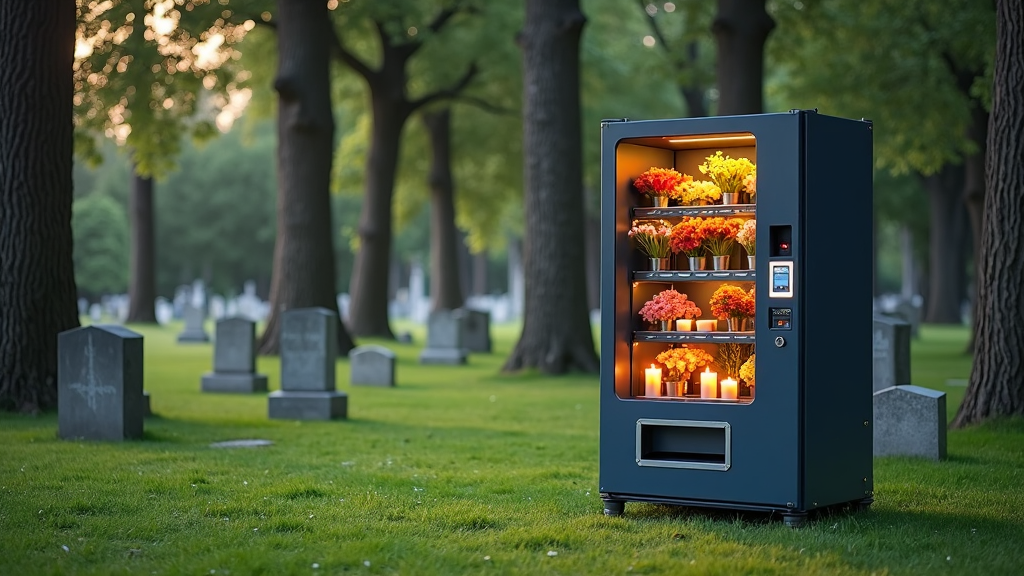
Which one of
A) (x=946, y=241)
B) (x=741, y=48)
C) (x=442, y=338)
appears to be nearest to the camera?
(x=741, y=48)

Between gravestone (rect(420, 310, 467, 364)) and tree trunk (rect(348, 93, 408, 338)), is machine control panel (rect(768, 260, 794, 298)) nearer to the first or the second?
gravestone (rect(420, 310, 467, 364))

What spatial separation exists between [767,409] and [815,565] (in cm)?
151

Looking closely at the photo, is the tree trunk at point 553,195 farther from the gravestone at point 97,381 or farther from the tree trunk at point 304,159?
the gravestone at point 97,381

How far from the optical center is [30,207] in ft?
50.9

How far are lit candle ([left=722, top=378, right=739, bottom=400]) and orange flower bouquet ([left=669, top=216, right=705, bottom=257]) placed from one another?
928 millimetres

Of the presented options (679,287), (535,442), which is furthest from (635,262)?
(535,442)

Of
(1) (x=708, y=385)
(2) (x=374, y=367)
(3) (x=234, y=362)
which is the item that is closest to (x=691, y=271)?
(1) (x=708, y=385)

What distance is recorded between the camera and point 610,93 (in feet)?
136

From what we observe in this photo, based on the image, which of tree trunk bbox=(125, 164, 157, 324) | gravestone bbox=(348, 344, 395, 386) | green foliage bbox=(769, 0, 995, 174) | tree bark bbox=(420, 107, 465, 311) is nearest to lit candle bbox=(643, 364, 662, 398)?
gravestone bbox=(348, 344, 395, 386)

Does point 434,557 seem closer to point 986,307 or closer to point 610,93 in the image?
point 986,307

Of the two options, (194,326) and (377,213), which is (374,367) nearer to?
(377,213)

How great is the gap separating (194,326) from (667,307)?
30.6 metres

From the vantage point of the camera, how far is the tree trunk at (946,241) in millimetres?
45875

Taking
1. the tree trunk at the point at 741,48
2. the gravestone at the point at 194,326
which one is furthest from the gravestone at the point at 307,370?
the gravestone at the point at 194,326
